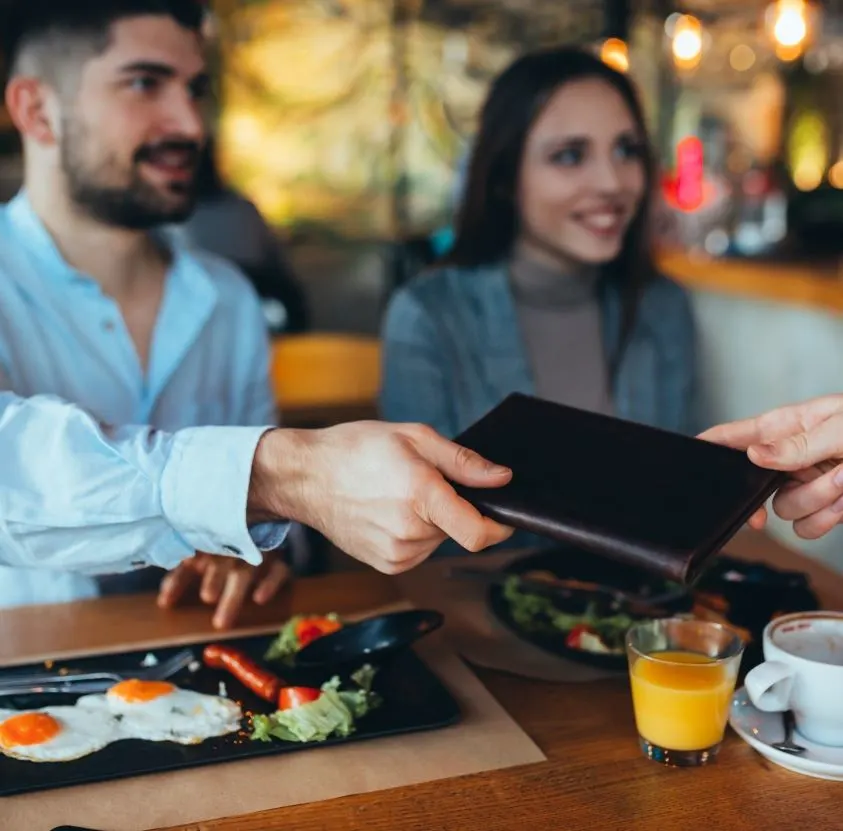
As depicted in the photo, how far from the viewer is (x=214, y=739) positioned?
1000mm

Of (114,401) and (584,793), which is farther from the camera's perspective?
(114,401)

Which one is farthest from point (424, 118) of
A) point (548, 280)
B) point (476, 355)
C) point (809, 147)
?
point (476, 355)

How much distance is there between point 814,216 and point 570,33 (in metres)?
2.41

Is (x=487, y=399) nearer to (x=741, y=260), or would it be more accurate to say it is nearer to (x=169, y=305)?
(x=169, y=305)

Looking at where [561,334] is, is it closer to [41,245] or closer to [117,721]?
[41,245]

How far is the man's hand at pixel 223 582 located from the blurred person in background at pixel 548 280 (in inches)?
28.2

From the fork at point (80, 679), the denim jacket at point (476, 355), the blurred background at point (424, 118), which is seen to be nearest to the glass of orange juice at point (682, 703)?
the fork at point (80, 679)

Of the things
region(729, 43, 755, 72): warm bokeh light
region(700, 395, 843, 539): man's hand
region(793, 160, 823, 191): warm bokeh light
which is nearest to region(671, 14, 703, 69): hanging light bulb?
region(793, 160, 823, 191): warm bokeh light

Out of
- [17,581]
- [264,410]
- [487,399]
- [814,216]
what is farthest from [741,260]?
[17,581]

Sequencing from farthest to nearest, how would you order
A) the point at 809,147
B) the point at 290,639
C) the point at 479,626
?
the point at 809,147 → the point at 479,626 → the point at 290,639

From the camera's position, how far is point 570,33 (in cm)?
545

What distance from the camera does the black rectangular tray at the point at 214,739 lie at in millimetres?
938

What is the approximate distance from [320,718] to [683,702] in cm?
36

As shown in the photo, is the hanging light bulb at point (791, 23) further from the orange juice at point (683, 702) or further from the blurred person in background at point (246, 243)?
the orange juice at point (683, 702)
